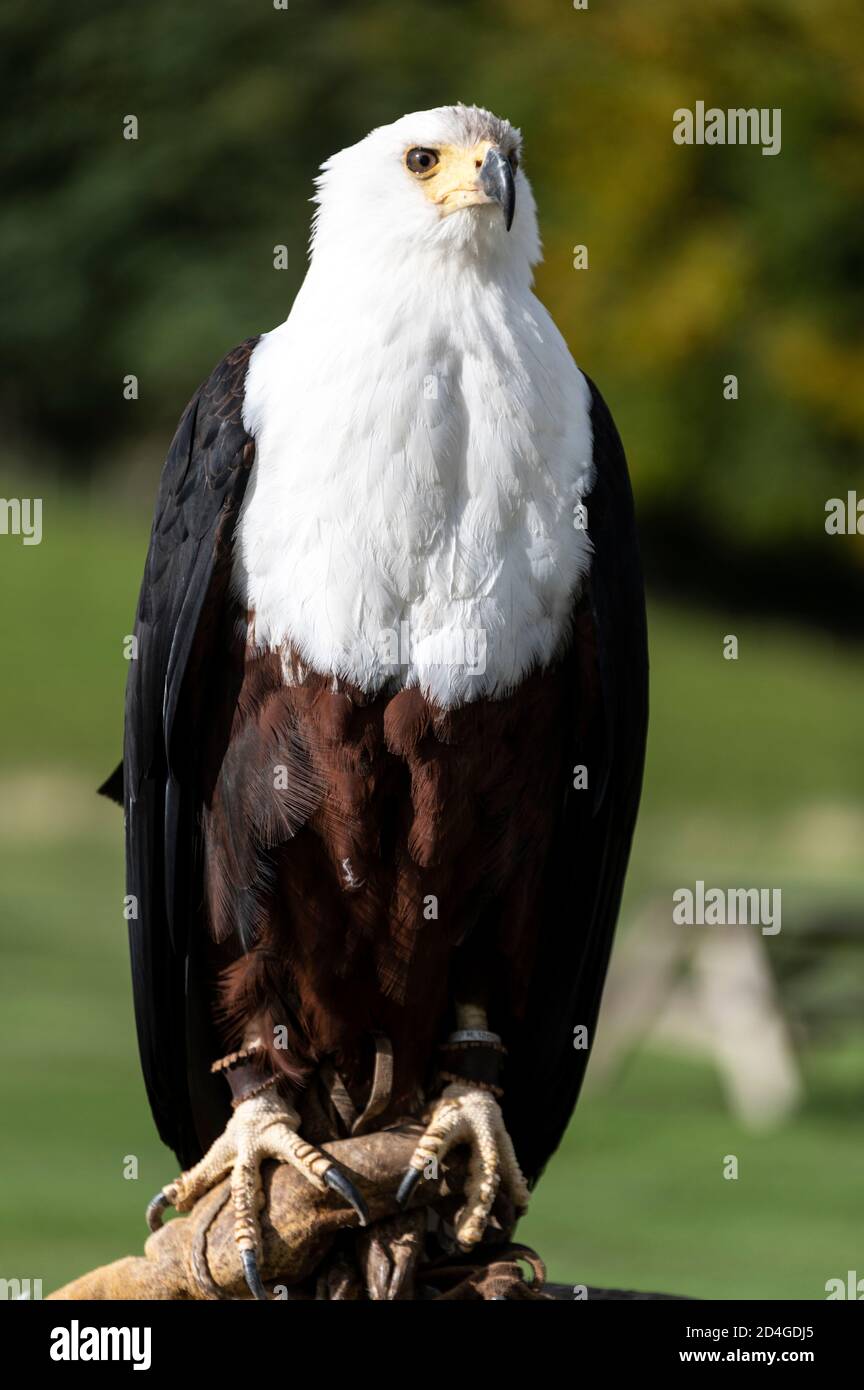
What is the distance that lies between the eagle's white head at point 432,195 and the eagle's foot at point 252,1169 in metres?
1.71

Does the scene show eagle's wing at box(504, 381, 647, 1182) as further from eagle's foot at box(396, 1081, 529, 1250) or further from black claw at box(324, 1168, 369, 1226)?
black claw at box(324, 1168, 369, 1226)

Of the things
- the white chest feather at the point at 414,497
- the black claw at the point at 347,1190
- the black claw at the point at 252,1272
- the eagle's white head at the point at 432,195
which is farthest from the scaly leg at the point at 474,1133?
the eagle's white head at the point at 432,195

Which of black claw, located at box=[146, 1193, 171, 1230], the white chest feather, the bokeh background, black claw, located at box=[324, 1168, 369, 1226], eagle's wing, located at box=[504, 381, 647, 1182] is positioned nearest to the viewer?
the white chest feather

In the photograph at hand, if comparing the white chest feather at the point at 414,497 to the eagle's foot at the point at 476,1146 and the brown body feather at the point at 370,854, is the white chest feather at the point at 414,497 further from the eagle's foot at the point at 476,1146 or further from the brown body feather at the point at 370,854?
the eagle's foot at the point at 476,1146

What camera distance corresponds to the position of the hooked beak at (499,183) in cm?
327

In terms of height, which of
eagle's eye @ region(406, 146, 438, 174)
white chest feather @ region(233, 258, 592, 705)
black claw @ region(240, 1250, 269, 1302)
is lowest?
black claw @ region(240, 1250, 269, 1302)

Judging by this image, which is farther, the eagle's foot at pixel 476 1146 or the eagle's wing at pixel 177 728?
the eagle's foot at pixel 476 1146

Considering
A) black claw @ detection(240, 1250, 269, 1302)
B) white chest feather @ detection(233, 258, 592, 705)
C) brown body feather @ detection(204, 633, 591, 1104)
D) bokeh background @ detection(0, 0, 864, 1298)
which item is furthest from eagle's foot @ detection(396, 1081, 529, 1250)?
bokeh background @ detection(0, 0, 864, 1298)

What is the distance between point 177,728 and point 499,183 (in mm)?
1236

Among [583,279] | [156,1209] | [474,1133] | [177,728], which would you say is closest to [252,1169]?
[156,1209]

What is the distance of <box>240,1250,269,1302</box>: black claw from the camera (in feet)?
10.8

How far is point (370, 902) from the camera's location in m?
3.35

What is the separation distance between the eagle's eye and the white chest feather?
0.83 ft

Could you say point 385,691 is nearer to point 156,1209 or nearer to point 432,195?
point 432,195
